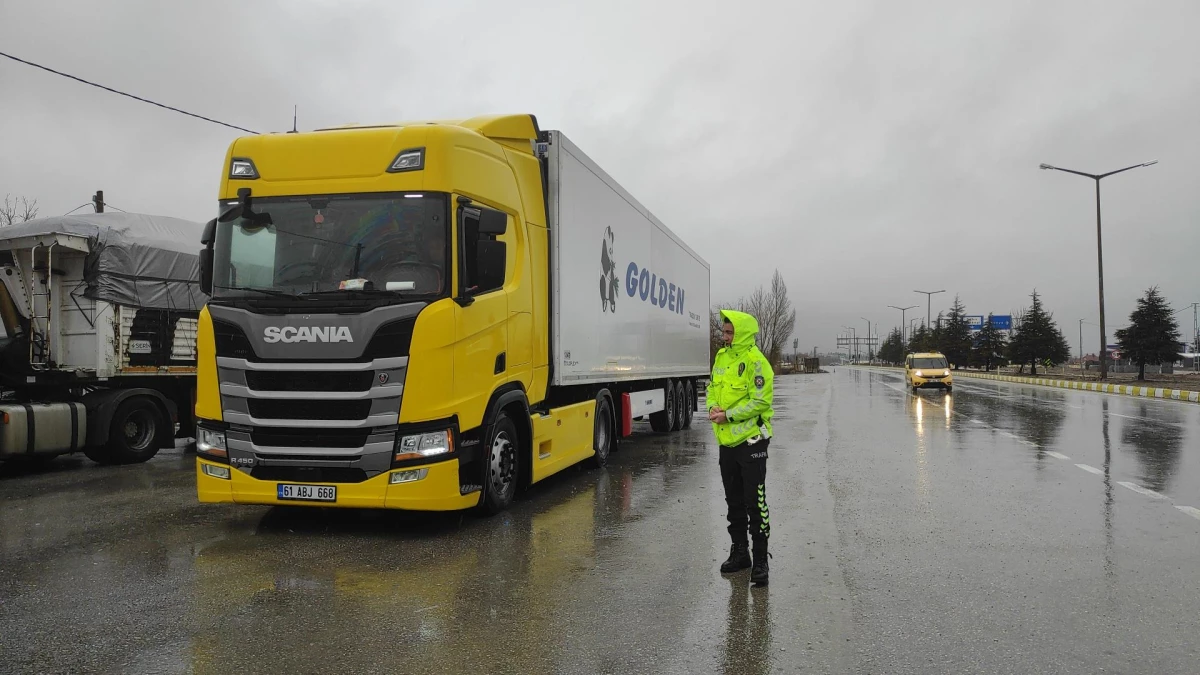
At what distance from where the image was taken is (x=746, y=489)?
548 centimetres

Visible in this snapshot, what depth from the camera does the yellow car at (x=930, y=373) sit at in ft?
107

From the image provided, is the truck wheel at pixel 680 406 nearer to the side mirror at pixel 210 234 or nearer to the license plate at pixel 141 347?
the license plate at pixel 141 347

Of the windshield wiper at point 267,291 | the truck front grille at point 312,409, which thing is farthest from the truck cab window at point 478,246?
the windshield wiper at point 267,291

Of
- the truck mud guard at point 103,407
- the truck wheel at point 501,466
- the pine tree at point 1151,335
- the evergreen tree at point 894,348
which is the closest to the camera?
the truck wheel at point 501,466

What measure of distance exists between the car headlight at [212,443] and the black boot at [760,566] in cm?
421

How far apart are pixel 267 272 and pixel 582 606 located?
3797 mm

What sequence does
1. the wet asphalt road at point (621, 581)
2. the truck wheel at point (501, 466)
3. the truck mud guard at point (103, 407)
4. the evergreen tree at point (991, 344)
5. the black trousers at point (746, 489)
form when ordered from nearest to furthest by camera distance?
the wet asphalt road at point (621, 581), the black trousers at point (746, 489), the truck wheel at point (501, 466), the truck mud guard at point (103, 407), the evergreen tree at point (991, 344)

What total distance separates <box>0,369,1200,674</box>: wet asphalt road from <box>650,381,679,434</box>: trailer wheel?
537cm

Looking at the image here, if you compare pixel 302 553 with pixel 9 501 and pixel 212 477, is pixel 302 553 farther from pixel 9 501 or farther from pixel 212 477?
pixel 9 501

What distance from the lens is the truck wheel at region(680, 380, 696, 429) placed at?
1673 centimetres

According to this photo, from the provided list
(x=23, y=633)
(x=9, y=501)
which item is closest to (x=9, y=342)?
(x=9, y=501)

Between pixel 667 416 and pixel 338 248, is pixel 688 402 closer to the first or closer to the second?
pixel 667 416

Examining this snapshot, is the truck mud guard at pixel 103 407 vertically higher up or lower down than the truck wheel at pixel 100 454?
higher up

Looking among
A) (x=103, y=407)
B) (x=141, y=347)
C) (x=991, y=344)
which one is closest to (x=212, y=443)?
(x=103, y=407)
